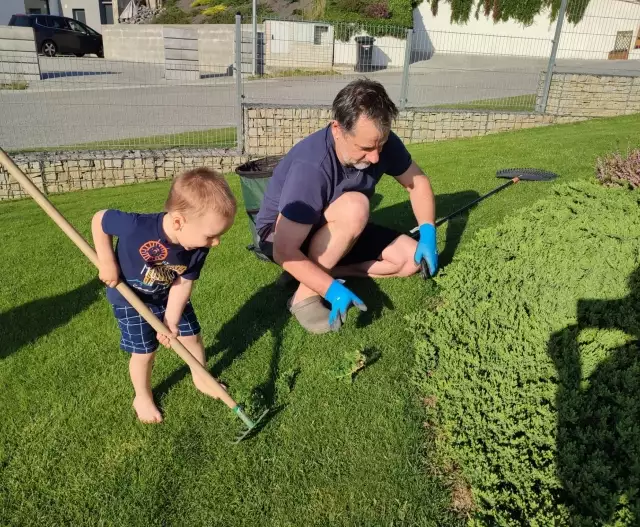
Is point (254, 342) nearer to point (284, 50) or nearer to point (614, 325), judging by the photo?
point (614, 325)

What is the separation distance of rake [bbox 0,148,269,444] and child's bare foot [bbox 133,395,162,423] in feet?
0.81

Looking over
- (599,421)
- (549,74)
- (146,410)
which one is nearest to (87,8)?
(549,74)

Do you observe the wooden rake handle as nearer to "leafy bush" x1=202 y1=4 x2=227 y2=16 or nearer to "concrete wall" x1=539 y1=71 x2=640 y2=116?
"concrete wall" x1=539 y1=71 x2=640 y2=116

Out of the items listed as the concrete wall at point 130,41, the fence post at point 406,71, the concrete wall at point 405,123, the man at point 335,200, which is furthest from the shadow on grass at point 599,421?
the concrete wall at point 130,41

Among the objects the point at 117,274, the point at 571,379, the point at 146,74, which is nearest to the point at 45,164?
the point at 146,74

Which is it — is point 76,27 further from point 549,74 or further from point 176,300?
point 176,300

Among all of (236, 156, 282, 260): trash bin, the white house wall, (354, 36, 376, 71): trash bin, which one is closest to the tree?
(354, 36, 376, 71): trash bin

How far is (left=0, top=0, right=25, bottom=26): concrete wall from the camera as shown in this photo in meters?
27.6

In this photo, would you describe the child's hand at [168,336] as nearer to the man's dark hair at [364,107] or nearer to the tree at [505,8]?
the man's dark hair at [364,107]

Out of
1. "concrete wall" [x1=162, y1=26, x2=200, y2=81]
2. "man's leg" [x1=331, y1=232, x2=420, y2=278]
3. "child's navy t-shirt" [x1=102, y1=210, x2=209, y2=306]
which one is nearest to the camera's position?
"child's navy t-shirt" [x1=102, y1=210, x2=209, y2=306]

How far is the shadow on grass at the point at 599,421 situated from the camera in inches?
75.0

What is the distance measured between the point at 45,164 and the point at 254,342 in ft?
18.0

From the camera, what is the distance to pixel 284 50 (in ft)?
33.1

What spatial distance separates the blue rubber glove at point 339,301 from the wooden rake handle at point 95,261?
0.72 m
